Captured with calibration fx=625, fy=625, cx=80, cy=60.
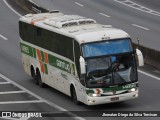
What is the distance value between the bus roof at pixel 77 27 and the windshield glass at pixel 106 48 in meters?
0.19

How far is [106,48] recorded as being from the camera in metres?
23.7

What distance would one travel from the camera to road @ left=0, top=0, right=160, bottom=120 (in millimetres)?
24656

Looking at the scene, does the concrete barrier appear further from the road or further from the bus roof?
the bus roof

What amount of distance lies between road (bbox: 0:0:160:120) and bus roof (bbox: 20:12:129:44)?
2.76 metres

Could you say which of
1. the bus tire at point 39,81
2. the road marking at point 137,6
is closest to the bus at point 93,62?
Answer: the bus tire at point 39,81

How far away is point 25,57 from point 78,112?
28.2 feet

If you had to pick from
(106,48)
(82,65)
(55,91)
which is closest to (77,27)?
(106,48)

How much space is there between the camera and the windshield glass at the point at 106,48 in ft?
77.0

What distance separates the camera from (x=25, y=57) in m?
31.3

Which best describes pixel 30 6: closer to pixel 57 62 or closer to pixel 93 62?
pixel 57 62

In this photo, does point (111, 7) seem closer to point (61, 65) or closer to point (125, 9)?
point (125, 9)

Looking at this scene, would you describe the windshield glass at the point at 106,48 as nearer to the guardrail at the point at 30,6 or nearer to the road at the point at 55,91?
the road at the point at 55,91

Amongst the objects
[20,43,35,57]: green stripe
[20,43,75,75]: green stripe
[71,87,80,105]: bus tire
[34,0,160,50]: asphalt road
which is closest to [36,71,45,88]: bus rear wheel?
[20,43,75,75]: green stripe

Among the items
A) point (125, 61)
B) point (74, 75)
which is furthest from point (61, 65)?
point (125, 61)
